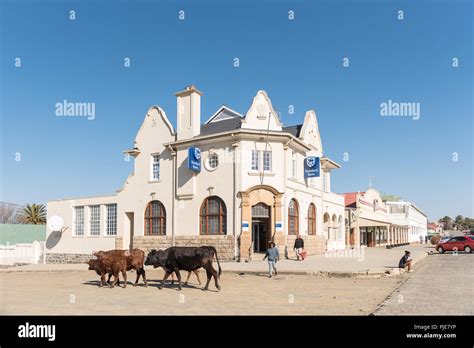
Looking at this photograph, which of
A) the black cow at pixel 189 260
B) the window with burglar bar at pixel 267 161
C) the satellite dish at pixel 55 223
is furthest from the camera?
the satellite dish at pixel 55 223

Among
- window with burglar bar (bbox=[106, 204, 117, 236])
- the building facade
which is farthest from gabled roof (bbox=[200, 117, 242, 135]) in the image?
the building facade

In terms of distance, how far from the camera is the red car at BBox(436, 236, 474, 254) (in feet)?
123

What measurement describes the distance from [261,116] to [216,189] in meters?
5.72

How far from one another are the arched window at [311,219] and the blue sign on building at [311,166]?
9.51ft

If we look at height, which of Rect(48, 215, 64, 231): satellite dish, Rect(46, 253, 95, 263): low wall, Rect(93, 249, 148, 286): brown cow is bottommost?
Rect(46, 253, 95, 263): low wall

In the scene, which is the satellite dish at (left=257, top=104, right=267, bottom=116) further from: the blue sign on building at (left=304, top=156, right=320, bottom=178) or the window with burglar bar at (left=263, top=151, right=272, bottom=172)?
the blue sign on building at (left=304, top=156, right=320, bottom=178)

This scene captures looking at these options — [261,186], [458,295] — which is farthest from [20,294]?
[261,186]

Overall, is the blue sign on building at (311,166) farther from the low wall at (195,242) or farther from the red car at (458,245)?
the red car at (458,245)

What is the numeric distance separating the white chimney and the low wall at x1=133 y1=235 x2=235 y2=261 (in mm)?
7228

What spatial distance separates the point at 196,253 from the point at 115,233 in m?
22.1

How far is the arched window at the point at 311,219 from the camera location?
106 ft

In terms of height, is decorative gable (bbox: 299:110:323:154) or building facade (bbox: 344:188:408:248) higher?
decorative gable (bbox: 299:110:323:154)

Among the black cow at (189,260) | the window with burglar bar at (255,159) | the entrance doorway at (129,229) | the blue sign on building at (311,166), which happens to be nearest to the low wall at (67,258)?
the entrance doorway at (129,229)
